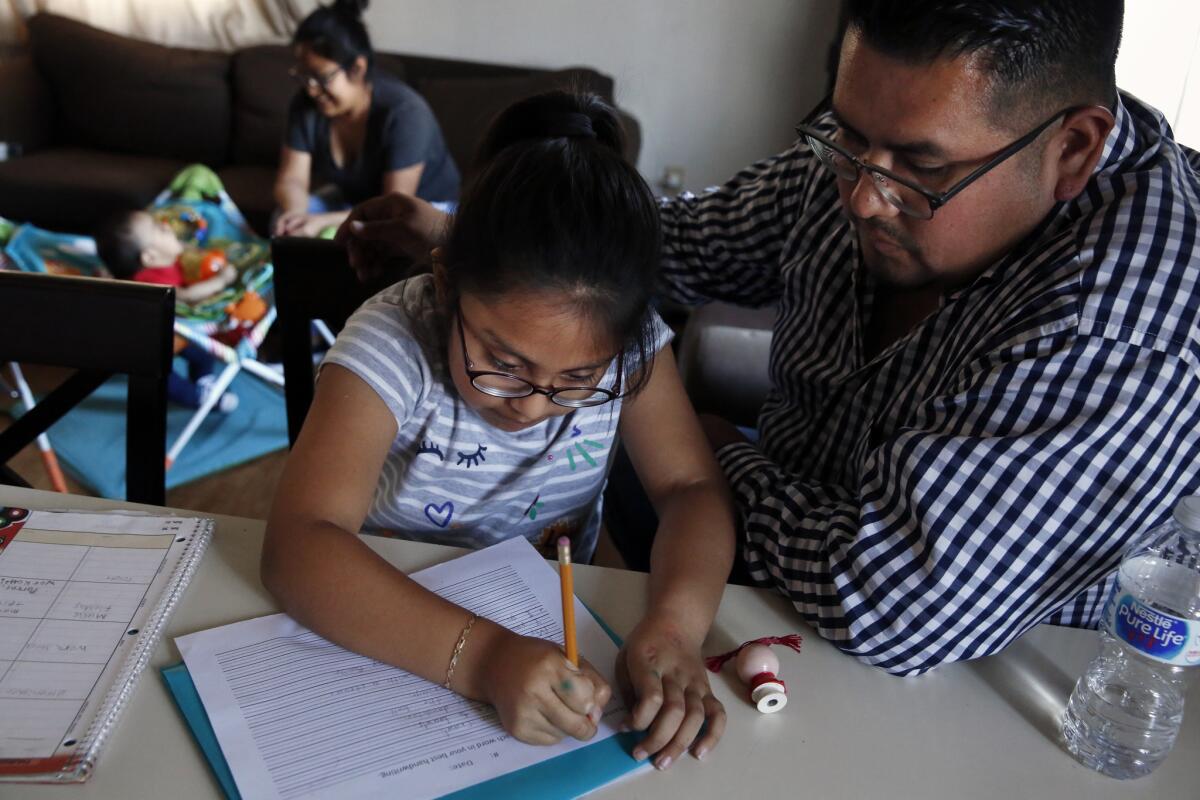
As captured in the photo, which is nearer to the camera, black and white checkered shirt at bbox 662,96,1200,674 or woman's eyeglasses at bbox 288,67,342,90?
black and white checkered shirt at bbox 662,96,1200,674

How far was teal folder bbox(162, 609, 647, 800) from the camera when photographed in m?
0.78

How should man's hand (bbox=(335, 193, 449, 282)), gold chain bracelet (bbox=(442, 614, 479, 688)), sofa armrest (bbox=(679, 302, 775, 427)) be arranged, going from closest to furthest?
gold chain bracelet (bbox=(442, 614, 479, 688)), man's hand (bbox=(335, 193, 449, 282)), sofa armrest (bbox=(679, 302, 775, 427))

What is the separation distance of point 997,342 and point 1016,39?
0.30m

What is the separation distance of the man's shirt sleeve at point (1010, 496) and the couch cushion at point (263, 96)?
135 inches

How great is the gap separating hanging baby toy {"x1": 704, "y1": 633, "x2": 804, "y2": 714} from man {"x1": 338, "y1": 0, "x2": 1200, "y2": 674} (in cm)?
6

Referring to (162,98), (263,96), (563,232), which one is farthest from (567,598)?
(162,98)

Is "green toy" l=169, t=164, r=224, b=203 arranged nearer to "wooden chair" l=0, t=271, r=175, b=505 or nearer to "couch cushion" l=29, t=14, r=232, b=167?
"couch cushion" l=29, t=14, r=232, b=167

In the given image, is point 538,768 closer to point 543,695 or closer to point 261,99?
point 543,695

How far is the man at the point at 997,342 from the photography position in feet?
2.95

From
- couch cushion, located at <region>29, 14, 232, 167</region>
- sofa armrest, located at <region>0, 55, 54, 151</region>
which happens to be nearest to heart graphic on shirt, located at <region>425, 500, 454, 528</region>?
couch cushion, located at <region>29, 14, 232, 167</region>

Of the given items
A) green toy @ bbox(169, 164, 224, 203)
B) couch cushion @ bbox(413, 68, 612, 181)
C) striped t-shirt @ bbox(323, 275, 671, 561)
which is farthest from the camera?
couch cushion @ bbox(413, 68, 612, 181)

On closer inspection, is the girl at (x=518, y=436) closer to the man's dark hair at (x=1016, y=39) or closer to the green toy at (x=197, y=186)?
the man's dark hair at (x=1016, y=39)

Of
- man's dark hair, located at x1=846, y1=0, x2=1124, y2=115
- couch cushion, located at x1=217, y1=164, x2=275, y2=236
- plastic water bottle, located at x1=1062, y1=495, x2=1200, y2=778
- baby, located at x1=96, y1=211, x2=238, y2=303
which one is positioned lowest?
couch cushion, located at x1=217, y1=164, x2=275, y2=236

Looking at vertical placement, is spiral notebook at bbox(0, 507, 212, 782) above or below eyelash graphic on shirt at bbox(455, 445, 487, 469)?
below
